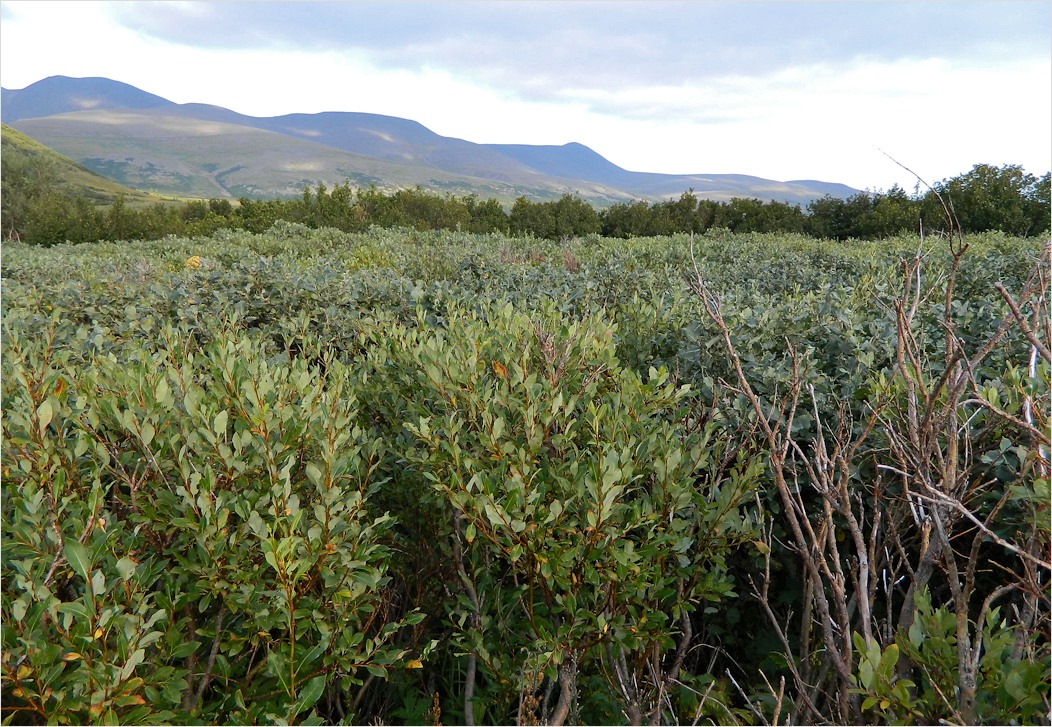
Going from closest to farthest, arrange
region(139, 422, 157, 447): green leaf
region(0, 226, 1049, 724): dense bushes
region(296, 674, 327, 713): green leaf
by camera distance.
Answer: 1. region(0, 226, 1049, 724): dense bushes
2. region(296, 674, 327, 713): green leaf
3. region(139, 422, 157, 447): green leaf

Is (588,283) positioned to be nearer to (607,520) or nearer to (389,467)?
(389,467)

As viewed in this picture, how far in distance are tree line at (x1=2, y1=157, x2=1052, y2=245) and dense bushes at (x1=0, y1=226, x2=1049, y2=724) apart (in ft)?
65.2

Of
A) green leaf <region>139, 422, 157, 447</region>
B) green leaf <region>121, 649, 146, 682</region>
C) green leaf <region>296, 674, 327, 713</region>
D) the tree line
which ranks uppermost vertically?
the tree line

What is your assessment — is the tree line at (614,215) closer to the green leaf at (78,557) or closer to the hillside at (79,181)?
the green leaf at (78,557)

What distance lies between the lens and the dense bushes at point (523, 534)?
5.91ft

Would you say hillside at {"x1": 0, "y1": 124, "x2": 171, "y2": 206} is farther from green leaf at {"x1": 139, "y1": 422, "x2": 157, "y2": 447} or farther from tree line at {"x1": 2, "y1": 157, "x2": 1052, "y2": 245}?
green leaf at {"x1": 139, "y1": 422, "x2": 157, "y2": 447}

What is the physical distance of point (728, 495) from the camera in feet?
7.72

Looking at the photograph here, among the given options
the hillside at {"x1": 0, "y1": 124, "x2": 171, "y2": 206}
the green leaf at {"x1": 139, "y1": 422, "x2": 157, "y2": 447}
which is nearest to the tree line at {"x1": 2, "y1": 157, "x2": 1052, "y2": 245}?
the green leaf at {"x1": 139, "y1": 422, "x2": 157, "y2": 447}

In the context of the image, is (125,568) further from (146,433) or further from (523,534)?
(523,534)

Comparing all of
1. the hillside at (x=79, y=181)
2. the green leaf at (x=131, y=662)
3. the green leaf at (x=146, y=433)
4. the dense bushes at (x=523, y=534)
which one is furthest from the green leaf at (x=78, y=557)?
the hillside at (x=79, y=181)

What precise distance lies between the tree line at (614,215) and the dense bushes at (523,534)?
19.9 m

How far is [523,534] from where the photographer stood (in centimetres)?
220

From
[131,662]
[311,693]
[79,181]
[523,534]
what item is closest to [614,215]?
[523,534]

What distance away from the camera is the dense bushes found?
1.80 meters
